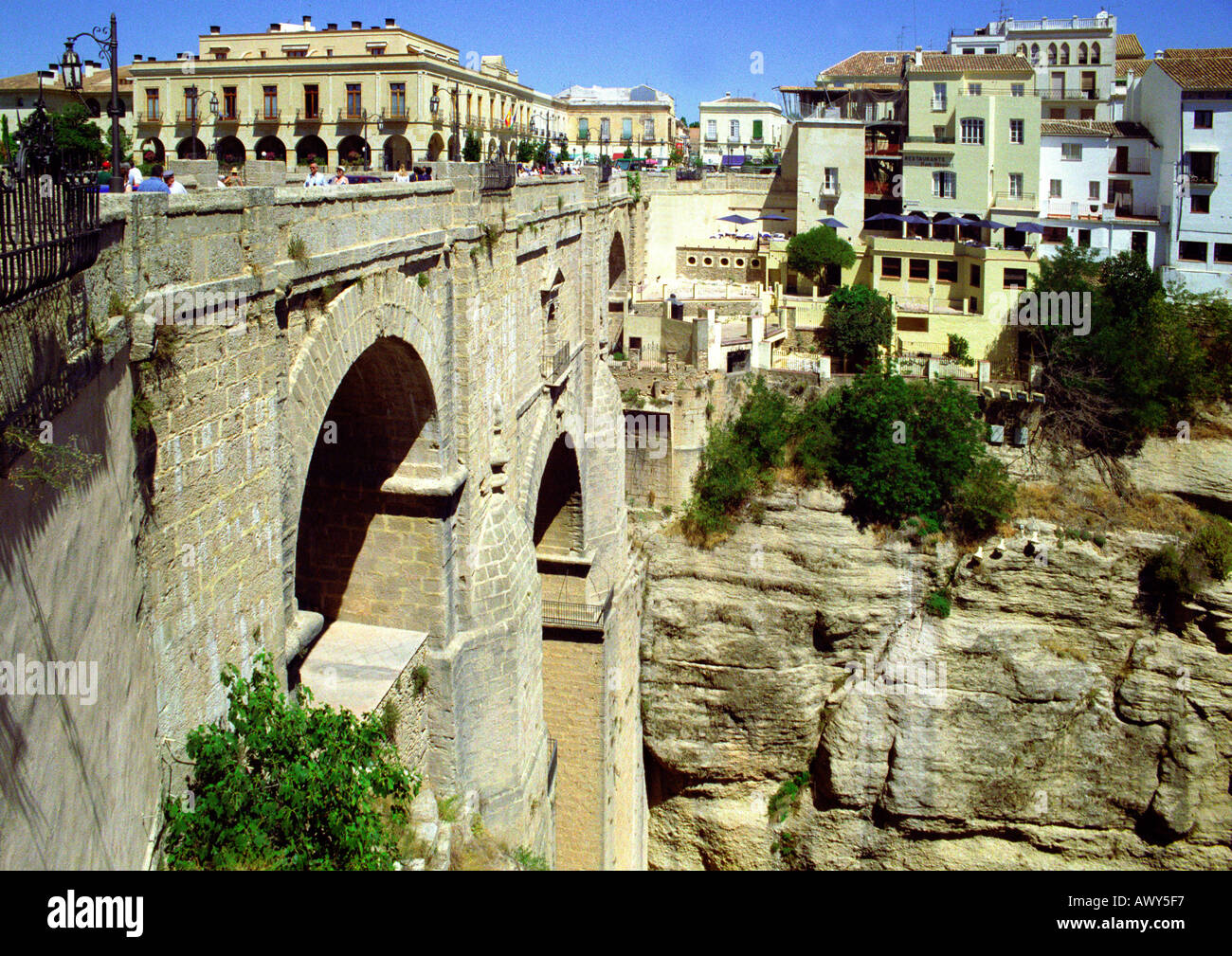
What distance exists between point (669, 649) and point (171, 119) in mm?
15333

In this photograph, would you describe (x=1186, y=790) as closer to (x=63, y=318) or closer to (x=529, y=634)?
(x=529, y=634)

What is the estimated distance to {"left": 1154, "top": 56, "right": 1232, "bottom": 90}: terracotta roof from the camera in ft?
105

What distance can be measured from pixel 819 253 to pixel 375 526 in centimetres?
2656

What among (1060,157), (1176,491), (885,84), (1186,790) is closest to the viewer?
(1186,790)

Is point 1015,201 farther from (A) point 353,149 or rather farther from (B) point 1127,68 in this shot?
(A) point 353,149

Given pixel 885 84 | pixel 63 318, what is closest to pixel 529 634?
pixel 63 318

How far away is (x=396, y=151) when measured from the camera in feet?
98.3

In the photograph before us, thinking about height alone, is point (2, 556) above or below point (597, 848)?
above

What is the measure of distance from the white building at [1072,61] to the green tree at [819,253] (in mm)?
8832

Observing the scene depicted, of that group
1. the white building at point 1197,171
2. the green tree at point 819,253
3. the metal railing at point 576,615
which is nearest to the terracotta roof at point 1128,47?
the white building at point 1197,171

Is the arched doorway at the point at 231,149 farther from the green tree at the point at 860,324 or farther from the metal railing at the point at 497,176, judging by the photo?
the green tree at the point at 860,324

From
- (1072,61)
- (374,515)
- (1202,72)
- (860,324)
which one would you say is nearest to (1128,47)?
(1072,61)

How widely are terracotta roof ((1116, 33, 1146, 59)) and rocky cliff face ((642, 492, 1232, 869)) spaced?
25.0 metres

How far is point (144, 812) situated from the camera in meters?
6.19
